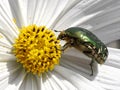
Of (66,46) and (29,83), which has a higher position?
(66,46)

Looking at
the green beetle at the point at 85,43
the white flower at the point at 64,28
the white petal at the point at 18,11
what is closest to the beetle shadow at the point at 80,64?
the white flower at the point at 64,28

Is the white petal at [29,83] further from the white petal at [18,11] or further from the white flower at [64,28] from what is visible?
the white petal at [18,11]

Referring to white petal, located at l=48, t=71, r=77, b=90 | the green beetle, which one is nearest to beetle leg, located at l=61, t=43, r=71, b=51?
the green beetle

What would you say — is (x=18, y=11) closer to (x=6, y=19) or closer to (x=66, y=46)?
(x=6, y=19)

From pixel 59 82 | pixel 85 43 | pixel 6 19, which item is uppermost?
pixel 6 19

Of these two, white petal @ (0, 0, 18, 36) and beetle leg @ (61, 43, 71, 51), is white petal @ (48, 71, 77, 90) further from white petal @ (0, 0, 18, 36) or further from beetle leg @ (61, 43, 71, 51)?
white petal @ (0, 0, 18, 36)

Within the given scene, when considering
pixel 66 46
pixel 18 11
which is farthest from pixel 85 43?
pixel 18 11

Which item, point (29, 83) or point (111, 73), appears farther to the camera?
point (111, 73)
